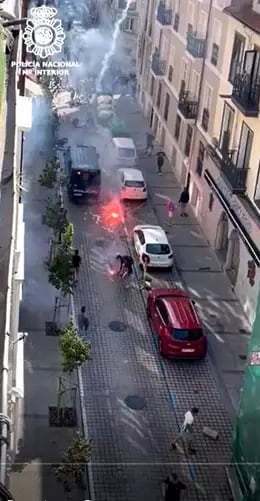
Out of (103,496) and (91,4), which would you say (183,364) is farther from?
(91,4)

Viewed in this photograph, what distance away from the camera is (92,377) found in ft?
70.3

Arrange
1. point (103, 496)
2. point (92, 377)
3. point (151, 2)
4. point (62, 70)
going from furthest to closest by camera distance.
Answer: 1. point (151, 2)
2. point (62, 70)
3. point (92, 377)
4. point (103, 496)

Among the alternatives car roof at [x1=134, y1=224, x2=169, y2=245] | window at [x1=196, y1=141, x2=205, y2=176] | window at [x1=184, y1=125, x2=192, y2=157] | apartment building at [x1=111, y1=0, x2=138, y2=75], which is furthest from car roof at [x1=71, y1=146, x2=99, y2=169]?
apartment building at [x1=111, y1=0, x2=138, y2=75]

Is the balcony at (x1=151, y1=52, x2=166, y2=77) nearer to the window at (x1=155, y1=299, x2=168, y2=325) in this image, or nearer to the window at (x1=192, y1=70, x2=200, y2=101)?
the window at (x1=192, y1=70, x2=200, y2=101)

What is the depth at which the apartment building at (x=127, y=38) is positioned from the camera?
172ft

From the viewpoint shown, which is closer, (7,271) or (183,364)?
(7,271)

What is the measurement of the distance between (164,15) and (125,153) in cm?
720

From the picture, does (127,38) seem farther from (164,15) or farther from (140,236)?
(140,236)

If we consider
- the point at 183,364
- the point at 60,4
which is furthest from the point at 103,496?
the point at 60,4

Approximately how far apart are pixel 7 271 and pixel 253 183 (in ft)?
58.8

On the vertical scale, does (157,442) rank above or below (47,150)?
below

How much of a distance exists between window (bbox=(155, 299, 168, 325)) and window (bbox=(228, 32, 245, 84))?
873 cm

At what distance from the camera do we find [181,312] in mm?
23172

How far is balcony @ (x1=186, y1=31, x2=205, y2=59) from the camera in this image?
3344 centimetres
